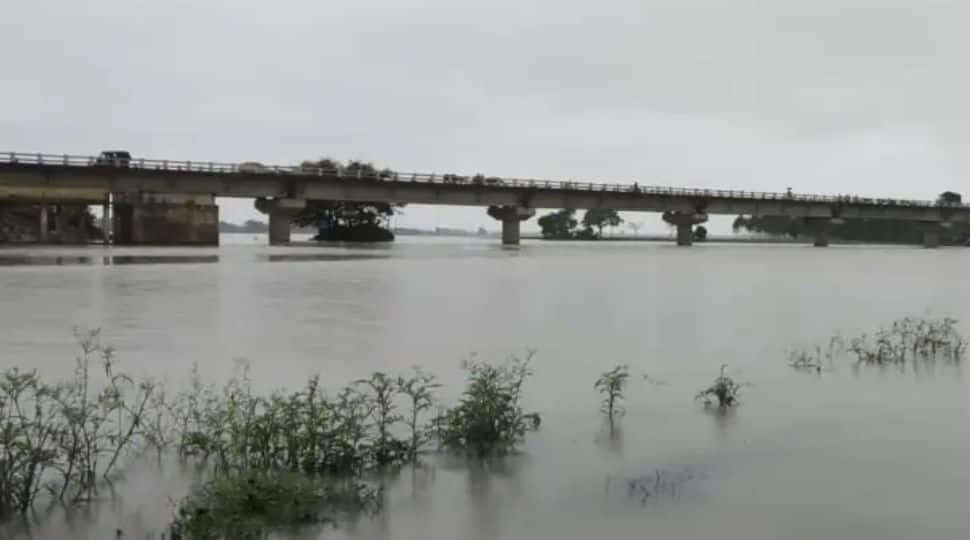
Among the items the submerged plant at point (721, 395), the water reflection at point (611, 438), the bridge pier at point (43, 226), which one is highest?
the bridge pier at point (43, 226)

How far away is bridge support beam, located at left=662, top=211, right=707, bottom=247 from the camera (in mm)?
103188

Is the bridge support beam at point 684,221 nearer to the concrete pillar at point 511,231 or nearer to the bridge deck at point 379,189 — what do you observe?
the bridge deck at point 379,189

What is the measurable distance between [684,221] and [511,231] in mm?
24781

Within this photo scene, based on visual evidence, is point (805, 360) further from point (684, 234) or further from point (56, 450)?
point (684, 234)

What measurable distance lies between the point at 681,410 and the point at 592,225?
167267 millimetres

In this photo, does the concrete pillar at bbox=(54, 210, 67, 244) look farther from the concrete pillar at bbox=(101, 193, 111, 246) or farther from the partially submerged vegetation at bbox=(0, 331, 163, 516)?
the partially submerged vegetation at bbox=(0, 331, 163, 516)

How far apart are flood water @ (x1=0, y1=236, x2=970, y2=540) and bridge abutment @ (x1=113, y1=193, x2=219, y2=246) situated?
40.7m

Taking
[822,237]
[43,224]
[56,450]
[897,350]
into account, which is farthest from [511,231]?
[56,450]

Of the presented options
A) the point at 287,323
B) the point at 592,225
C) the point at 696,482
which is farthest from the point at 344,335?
the point at 592,225

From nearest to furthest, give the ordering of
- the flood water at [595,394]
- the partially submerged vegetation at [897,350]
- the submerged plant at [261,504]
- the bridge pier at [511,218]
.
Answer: the submerged plant at [261,504] → the flood water at [595,394] → the partially submerged vegetation at [897,350] → the bridge pier at [511,218]

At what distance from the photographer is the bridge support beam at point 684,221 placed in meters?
103

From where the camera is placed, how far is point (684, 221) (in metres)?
104

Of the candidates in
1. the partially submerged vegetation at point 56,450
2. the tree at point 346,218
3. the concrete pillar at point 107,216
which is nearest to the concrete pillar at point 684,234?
the tree at point 346,218

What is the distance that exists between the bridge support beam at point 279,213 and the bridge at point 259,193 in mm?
90
